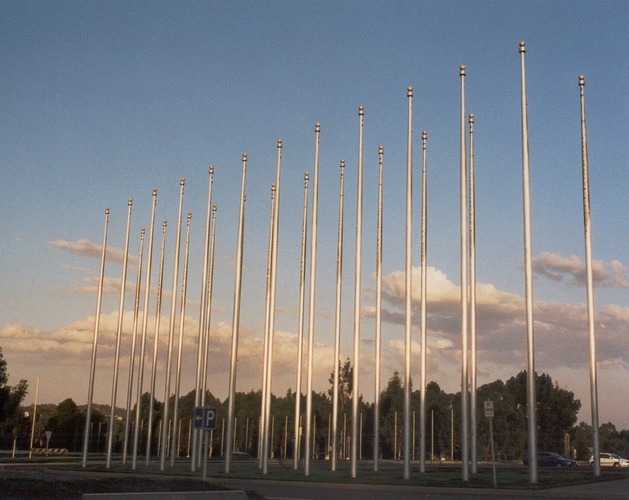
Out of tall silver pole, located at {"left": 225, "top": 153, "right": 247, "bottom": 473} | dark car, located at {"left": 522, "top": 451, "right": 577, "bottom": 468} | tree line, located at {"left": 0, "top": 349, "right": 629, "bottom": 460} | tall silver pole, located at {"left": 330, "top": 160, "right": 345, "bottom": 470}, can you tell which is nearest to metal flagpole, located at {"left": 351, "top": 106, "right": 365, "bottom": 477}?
tall silver pole, located at {"left": 330, "top": 160, "right": 345, "bottom": 470}

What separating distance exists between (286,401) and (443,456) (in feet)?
111

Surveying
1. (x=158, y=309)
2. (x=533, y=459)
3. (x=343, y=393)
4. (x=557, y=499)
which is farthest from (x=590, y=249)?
(x=343, y=393)

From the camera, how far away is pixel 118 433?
129500 millimetres

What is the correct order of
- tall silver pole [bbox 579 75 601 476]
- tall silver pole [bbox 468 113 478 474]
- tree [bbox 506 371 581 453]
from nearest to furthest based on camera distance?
tall silver pole [bbox 579 75 601 476], tall silver pole [bbox 468 113 478 474], tree [bbox 506 371 581 453]

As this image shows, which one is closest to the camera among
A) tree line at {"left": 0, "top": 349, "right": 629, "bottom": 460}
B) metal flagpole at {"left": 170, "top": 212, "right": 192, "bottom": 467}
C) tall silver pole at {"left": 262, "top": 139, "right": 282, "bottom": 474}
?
tall silver pole at {"left": 262, "top": 139, "right": 282, "bottom": 474}

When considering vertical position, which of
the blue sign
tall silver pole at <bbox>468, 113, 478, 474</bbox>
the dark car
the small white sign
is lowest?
the dark car

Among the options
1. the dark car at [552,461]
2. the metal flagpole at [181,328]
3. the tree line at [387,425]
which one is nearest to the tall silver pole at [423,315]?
the metal flagpole at [181,328]

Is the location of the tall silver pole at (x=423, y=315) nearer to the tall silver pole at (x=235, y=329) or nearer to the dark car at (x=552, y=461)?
the tall silver pole at (x=235, y=329)

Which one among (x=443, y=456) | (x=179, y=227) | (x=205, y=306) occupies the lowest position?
(x=443, y=456)

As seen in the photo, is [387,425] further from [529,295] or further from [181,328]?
[529,295]

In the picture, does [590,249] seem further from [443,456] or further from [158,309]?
[443,456]

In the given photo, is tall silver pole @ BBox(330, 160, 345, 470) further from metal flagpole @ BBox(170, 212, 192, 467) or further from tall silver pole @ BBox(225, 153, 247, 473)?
metal flagpole @ BBox(170, 212, 192, 467)

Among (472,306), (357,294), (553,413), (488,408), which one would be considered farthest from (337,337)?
(553,413)

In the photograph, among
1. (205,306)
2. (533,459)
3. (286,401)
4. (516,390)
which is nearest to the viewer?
(533,459)
